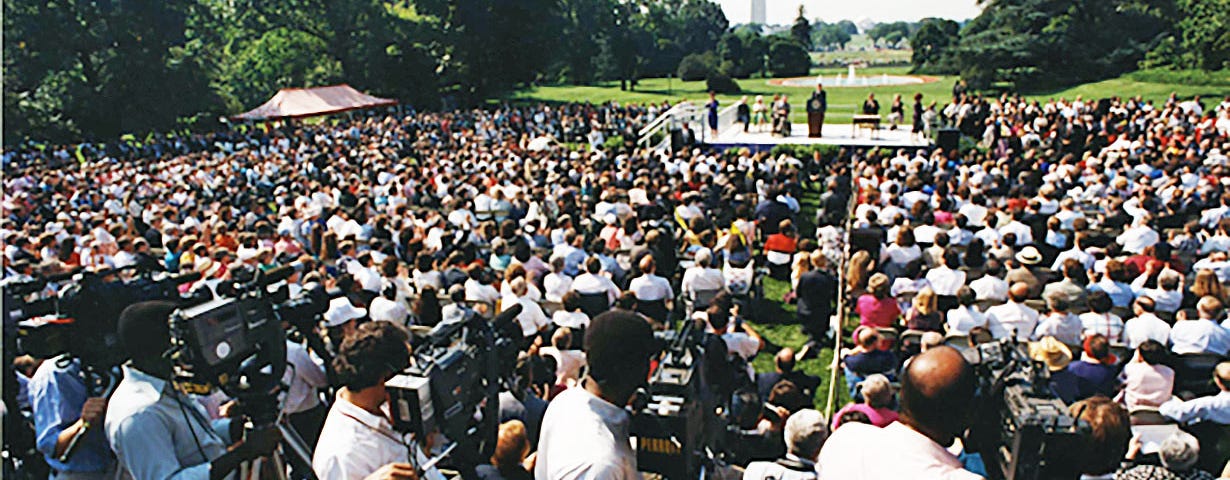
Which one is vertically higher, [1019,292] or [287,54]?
[287,54]

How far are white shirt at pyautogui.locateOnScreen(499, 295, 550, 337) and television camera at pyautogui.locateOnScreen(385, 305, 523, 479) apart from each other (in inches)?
152

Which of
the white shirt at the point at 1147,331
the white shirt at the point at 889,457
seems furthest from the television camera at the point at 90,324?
the white shirt at the point at 1147,331

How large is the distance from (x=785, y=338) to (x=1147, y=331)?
13.2ft

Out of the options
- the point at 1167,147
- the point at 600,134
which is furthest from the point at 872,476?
the point at 600,134

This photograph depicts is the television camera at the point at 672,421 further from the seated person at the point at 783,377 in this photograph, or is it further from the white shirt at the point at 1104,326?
the white shirt at the point at 1104,326

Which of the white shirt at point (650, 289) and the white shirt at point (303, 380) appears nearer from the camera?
the white shirt at point (303, 380)

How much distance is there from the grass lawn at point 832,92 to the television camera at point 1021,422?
30.4 metres

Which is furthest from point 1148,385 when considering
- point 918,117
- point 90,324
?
point 918,117

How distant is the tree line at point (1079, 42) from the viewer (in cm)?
4504

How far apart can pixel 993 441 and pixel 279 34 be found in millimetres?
57209

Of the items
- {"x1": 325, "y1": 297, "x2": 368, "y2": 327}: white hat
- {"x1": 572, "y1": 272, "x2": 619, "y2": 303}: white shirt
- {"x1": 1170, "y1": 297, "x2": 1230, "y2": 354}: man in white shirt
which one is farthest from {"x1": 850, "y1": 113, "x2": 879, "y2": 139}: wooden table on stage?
{"x1": 325, "y1": 297, "x2": 368, "y2": 327}: white hat

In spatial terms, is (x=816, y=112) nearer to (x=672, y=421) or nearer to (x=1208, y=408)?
(x=1208, y=408)

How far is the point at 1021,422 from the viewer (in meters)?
2.68

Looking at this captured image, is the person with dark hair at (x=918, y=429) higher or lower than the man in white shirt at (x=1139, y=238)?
higher
